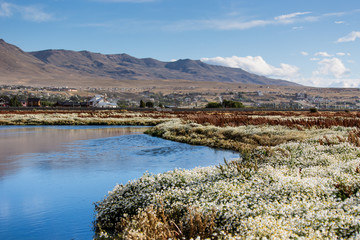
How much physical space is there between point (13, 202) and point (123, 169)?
6.22 m

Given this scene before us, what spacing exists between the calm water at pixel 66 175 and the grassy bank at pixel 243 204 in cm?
135

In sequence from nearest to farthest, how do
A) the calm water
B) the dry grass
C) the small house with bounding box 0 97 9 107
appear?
the dry grass < the calm water < the small house with bounding box 0 97 9 107

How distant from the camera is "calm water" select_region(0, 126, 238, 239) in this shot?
10062 millimetres

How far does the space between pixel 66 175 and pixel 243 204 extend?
1091 cm

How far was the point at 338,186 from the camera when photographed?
8.88 meters

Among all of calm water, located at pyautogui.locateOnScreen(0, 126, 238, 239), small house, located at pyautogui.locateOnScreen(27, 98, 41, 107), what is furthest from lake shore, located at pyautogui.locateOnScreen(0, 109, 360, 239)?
small house, located at pyautogui.locateOnScreen(27, 98, 41, 107)

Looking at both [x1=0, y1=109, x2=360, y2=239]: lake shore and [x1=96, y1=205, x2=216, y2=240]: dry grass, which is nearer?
[x1=0, y1=109, x2=360, y2=239]: lake shore

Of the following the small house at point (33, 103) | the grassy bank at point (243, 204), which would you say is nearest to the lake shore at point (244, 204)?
the grassy bank at point (243, 204)

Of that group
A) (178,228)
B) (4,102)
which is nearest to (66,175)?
(178,228)

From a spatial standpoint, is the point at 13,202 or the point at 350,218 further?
the point at 13,202

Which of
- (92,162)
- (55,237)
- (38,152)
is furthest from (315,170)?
(38,152)

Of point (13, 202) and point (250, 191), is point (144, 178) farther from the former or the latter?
point (13, 202)

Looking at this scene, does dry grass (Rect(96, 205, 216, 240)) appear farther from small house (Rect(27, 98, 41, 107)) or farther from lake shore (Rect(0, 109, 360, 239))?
small house (Rect(27, 98, 41, 107))

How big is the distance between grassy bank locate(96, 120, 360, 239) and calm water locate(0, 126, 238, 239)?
4.42 ft
